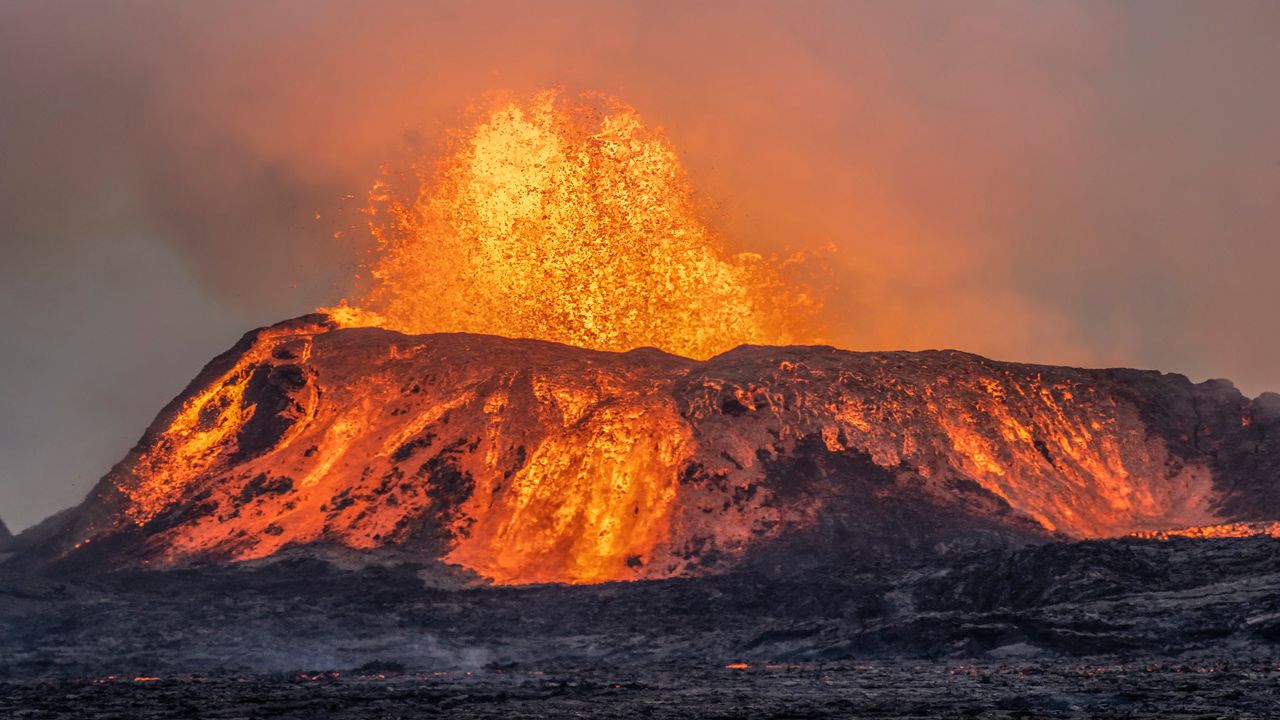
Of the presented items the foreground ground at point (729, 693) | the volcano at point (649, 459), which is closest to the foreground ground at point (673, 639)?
the foreground ground at point (729, 693)

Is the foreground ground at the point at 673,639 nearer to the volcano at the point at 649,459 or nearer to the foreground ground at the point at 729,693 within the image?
the foreground ground at the point at 729,693

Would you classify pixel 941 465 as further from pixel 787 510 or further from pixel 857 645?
pixel 857 645

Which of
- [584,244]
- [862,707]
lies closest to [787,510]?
[584,244]

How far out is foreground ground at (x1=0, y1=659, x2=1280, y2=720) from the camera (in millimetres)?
44938

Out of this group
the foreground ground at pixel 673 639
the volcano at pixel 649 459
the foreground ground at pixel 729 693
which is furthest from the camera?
the volcano at pixel 649 459

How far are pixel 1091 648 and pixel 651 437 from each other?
143 ft

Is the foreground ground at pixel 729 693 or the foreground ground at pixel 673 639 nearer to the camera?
the foreground ground at pixel 729 693

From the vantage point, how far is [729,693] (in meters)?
53.9

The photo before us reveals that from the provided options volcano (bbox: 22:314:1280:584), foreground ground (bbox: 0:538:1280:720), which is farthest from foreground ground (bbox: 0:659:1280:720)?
volcano (bbox: 22:314:1280:584)

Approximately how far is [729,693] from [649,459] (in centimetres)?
4978

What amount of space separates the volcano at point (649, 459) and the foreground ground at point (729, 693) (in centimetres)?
2878

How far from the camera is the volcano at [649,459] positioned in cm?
9769

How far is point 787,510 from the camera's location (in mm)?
98875

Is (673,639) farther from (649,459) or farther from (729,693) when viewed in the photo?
(729,693)
